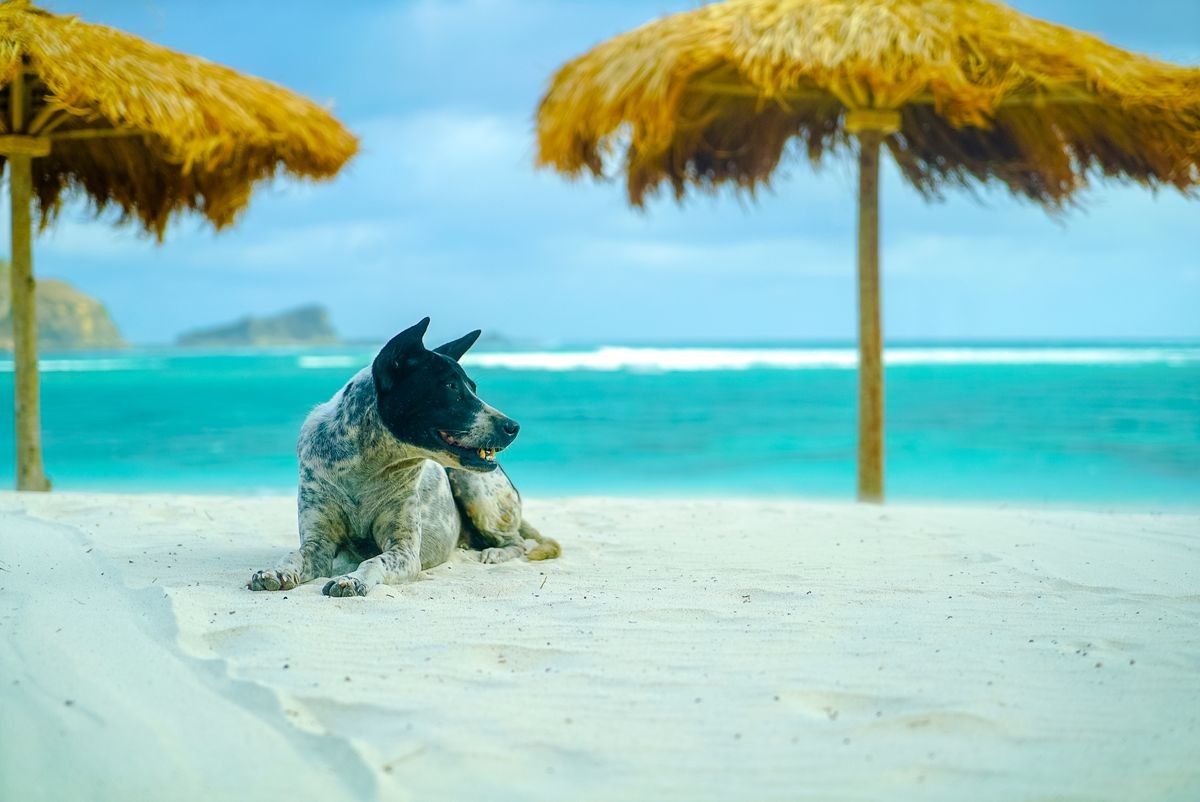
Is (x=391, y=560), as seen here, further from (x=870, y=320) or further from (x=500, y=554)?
(x=870, y=320)

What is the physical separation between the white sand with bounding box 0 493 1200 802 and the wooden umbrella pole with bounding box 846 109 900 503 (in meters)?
3.08

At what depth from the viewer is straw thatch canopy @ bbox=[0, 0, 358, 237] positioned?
684 centimetres

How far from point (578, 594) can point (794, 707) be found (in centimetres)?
139

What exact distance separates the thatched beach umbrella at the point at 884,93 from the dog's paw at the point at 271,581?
4.27 meters

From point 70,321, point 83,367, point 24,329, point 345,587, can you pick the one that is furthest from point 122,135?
point 70,321

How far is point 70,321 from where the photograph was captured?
80.3 metres

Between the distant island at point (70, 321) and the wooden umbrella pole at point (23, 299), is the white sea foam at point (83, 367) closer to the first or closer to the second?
the distant island at point (70, 321)

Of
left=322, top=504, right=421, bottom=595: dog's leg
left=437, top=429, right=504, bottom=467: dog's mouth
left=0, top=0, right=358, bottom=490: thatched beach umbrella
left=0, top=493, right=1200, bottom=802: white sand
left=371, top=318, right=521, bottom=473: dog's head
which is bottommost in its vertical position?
left=0, top=493, right=1200, bottom=802: white sand

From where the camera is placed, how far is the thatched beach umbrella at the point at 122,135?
688 centimetres

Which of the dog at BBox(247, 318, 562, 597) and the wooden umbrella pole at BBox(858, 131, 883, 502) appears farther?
the wooden umbrella pole at BBox(858, 131, 883, 502)

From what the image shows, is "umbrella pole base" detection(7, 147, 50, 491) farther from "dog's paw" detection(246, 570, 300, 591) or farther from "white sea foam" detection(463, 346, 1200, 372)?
"white sea foam" detection(463, 346, 1200, 372)

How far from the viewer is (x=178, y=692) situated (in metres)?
2.59

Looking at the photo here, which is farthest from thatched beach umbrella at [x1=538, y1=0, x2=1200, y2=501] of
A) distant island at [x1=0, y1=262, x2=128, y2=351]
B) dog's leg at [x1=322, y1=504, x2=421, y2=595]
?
distant island at [x1=0, y1=262, x2=128, y2=351]

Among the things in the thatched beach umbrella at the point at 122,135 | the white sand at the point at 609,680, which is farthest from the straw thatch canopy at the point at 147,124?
the white sand at the point at 609,680
